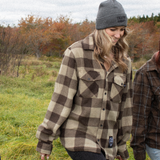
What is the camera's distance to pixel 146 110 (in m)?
1.98

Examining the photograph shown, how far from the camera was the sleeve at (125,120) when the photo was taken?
1775mm

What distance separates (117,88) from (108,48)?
0.33m

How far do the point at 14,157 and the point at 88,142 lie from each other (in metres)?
2.03

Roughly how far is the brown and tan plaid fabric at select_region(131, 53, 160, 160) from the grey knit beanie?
58 cm

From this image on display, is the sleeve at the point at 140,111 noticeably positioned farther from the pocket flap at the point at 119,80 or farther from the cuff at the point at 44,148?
the cuff at the point at 44,148

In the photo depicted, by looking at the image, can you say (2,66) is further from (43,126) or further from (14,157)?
(43,126)

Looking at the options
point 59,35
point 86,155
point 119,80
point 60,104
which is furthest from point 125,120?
point 59,35

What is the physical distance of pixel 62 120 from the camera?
156 cm

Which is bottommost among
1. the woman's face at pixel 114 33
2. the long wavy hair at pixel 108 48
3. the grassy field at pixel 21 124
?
the grassy field at pixel 21 124

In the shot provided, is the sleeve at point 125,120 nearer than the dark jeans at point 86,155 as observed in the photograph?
No

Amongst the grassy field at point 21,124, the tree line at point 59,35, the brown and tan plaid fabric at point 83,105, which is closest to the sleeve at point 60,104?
the brown and tan plaid fabric at point 83,105

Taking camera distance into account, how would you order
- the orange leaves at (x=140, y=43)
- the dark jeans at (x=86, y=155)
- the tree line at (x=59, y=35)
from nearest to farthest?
1. the dark jeans at (x=86, y=155)
2. the tree line at (x=59, y=35)
3. the orange leaves at (x=140, y=43)

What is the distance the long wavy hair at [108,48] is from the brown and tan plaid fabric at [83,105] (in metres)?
0.05

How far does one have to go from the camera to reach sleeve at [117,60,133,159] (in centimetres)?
178
